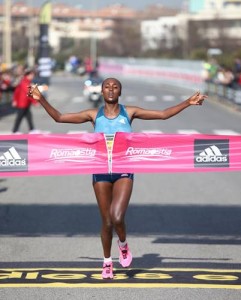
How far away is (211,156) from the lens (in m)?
10.8

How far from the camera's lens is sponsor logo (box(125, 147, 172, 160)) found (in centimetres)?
1038

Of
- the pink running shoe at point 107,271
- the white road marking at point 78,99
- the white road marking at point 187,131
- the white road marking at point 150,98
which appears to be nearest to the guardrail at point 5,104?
the white road marking at point 78,99

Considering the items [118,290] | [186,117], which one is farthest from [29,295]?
[186,117]

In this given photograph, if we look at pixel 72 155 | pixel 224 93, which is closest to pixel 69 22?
pixel 224 93

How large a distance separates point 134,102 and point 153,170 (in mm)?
36764

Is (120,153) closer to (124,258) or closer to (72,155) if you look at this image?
(72,155)

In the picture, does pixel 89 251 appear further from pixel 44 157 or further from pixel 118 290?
pixel 118 290

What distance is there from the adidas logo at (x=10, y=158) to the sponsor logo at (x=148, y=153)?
1.16 m

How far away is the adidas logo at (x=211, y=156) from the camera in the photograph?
35.5ft

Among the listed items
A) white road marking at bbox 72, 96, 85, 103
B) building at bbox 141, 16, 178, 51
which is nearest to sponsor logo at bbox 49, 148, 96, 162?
white road marking at bbox 72, 96, 85, 103

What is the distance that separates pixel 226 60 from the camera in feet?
229

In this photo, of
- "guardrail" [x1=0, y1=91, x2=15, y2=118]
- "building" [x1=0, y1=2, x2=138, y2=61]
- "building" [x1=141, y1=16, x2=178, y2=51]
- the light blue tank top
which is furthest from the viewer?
"building" [x1=0, y1=2, x2=138, y2=61]

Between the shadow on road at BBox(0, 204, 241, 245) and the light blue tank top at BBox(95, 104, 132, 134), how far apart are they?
2770 mm

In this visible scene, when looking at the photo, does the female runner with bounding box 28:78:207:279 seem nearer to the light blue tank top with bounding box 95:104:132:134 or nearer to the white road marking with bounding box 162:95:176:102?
the light blue tank top with bounding box 95:104:132:134
